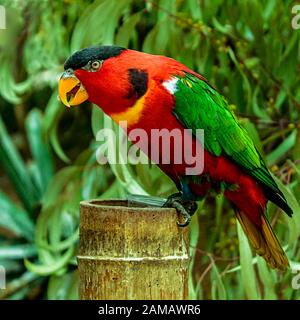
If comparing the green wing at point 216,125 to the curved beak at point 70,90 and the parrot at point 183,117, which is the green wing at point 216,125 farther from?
the curved beak at point 70,90

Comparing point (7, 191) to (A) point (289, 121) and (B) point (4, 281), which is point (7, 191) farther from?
(A) point (289, 121)

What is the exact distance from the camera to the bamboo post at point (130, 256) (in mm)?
1333

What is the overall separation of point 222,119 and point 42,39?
124cm

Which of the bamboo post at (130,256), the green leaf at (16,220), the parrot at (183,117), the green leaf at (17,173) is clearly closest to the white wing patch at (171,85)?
the parrot at (183,117)

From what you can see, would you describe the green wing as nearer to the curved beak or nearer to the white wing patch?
the white wing patch

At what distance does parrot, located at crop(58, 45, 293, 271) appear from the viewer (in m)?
1.65

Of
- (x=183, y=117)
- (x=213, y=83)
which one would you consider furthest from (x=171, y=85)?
(x=213, y=83)

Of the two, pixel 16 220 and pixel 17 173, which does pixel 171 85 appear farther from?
pixel 17 173

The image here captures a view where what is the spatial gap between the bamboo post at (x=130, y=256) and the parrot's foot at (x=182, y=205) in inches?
2.8

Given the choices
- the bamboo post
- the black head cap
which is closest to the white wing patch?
the black head cap

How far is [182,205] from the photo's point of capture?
1.71m

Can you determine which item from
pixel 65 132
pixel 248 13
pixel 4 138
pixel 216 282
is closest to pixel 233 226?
pixel 216 282

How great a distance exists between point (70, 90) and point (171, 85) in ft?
0.73

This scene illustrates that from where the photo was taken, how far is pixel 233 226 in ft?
8.94
